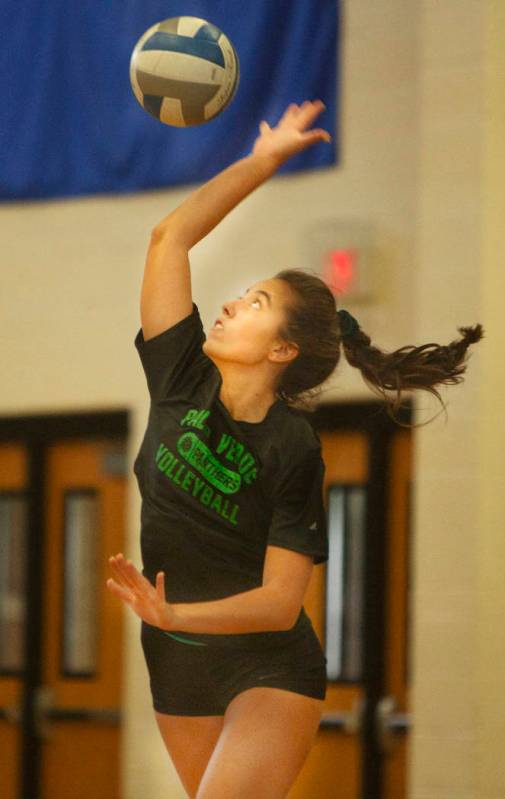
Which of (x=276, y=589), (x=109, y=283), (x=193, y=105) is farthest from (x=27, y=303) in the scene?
(x=276, y=589)

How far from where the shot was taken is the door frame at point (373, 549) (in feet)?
20.1

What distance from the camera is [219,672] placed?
3.10 metres

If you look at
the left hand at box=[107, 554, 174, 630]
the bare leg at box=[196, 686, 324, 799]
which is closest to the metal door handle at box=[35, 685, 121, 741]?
the bare leg at box=[196, 686, 324, 799]

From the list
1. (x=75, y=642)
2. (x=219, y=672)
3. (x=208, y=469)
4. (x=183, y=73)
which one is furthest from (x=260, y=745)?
(x=75, y=642)

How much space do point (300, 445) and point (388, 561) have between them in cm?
321

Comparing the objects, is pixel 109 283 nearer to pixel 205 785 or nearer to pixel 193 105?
pixel 193 105

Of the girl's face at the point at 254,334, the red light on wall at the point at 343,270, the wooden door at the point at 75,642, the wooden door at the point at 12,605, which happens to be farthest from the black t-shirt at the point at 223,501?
the wooden door at the point at 12,605

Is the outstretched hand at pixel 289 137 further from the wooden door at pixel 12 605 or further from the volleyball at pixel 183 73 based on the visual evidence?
the wooden door at pixel 12 605

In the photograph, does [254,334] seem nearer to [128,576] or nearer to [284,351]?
[284,351]

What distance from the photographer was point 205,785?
9.75 feet

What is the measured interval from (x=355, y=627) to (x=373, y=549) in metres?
0.34

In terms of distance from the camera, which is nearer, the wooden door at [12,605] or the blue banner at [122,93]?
the blue banner at [122,93]

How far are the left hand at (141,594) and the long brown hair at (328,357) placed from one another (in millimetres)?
615

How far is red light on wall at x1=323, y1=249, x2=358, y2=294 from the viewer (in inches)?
243
